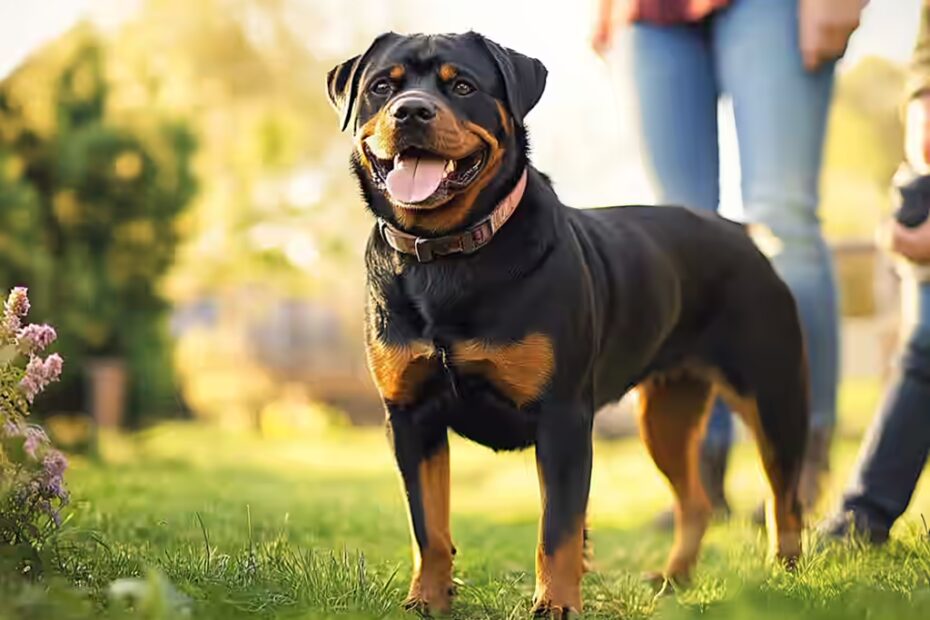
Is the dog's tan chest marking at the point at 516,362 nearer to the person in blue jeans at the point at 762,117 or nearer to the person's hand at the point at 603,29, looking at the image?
the person in blue jeans at the point at 762,117

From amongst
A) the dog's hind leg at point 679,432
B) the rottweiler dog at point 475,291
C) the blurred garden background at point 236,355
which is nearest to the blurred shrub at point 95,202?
the blurred garden background at point 236,355

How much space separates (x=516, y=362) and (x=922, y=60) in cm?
173

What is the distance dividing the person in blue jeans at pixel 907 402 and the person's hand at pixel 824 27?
0.93 ft

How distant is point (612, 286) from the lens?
108 inches

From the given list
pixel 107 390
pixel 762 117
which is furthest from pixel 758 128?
pixel 107 390

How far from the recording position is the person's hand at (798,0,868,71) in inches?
140

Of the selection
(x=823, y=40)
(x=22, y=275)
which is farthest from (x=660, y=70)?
(x=22, y=275)

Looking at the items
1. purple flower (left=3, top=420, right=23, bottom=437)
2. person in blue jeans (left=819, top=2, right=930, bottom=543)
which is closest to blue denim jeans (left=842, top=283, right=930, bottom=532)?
person in blue jeans (left=819, top=2, right=930, bottom=543)

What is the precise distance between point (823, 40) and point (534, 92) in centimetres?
142

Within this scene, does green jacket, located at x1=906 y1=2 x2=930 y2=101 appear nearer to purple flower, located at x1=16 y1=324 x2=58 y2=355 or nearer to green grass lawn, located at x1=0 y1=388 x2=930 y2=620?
green grass lawn, located at x1=0 y1=388 x2=930 y2=620

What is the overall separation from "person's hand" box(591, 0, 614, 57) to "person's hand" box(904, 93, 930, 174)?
3.42 feet

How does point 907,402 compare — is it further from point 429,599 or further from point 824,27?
point 429,599

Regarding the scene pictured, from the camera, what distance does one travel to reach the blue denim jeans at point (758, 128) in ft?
11.9

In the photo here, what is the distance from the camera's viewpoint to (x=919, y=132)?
3.34 m
